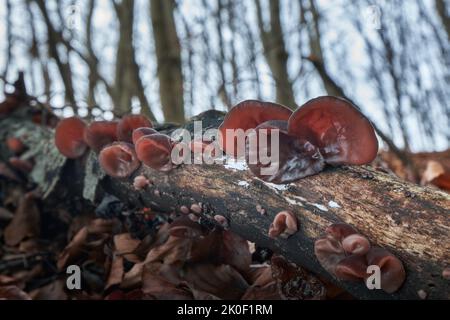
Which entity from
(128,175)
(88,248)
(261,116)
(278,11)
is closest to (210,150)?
(261,116)

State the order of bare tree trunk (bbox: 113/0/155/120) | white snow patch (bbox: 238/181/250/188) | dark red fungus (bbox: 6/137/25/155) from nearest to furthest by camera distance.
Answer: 1. white snow patch (bbox: 238/181/250/188)
2. dark red fungus (bbox: 6/137/25/155)
3. bare tree trunk (bbox: 113/0/155/120)

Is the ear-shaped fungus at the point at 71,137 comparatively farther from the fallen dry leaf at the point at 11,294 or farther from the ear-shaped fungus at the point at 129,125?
the fallen dry leaf at the point at 11,294

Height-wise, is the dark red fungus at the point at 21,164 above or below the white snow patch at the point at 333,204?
above

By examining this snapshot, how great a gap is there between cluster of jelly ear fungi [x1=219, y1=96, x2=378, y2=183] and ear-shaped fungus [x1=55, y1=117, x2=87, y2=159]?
2.69 feet

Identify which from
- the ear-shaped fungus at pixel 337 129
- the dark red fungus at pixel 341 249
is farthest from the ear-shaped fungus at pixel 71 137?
the dark red fungus at pixel 341 249

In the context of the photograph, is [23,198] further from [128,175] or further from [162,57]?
[162,57]

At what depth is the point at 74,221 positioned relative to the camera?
1.88 m

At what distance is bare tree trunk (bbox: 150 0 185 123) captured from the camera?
3775mm

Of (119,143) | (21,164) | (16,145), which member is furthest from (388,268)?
(16,145)

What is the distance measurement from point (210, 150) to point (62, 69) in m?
2.45

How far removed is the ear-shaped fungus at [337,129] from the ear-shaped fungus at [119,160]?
570mm

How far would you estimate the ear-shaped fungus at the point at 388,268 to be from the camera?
919 mm

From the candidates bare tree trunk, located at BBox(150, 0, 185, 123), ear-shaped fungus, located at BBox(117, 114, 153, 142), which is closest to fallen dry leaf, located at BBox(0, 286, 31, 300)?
ear-shaped fungus, located at BBox(117, 114, 153, 142)

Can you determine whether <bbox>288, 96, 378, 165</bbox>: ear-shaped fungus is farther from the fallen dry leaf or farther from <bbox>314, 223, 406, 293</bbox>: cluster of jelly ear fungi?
the fallen dry leaf
